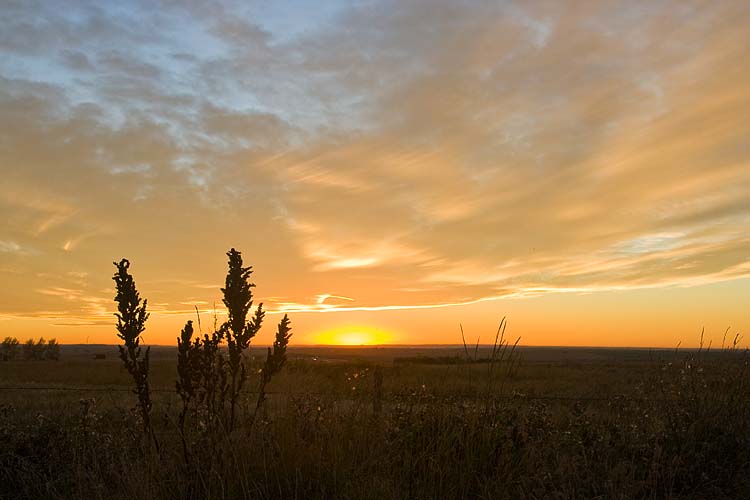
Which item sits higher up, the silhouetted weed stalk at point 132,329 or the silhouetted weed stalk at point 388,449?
the silhouetted weed stalk at point 132,329

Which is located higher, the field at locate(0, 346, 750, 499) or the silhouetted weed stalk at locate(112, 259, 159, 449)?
the silhouetted weed stalk at locate(112, 259, 159, 449)

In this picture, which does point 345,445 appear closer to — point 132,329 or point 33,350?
point 132,329

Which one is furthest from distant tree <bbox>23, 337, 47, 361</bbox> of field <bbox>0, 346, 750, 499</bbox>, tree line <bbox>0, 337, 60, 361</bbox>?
field <bbox>0, 346, 750, 499</bbox>

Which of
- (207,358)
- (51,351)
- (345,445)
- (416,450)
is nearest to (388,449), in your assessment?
(416,450)

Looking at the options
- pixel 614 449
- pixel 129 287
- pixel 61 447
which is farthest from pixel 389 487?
pixel 61 447

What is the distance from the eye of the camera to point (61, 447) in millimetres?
6367

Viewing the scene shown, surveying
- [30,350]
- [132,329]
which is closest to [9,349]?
[30,350]

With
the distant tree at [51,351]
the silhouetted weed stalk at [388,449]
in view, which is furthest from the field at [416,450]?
the distant tree at [51,351]

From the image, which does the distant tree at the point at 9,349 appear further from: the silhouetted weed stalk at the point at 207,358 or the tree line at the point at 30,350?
the silhouetted weed stalk at the point at 207,358

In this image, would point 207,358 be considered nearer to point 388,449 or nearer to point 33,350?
point 388,449

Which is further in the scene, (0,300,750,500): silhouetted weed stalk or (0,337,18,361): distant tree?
(0,337,18,361): distant tree

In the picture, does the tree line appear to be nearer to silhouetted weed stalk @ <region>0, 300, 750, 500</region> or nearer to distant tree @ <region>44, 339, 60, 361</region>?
distant tree @ <region>44, 339, 60, 361</region>

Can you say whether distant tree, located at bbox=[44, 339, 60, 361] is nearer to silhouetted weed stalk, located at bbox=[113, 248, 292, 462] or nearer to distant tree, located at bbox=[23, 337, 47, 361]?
distant tree, located at bbox=[23, 337, 47, 361]

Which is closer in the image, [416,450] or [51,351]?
[416,450]
